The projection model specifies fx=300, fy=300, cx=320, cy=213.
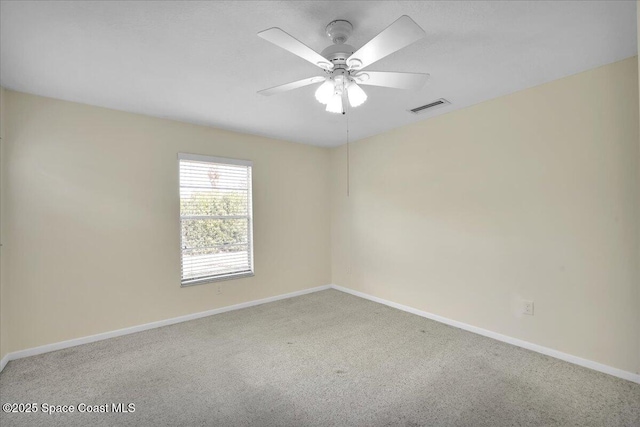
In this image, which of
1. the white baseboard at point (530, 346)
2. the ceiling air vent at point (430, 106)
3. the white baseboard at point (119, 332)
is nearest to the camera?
the white baseboard at point (530, 346)

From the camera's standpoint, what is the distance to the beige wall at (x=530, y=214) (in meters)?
2.34

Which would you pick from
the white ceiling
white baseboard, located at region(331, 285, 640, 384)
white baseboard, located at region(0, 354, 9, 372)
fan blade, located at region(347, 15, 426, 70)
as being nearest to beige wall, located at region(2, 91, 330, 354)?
white baseboard, located at region(0, 354, 9, 372)

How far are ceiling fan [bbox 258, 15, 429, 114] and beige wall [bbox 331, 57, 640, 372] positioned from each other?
157 cm

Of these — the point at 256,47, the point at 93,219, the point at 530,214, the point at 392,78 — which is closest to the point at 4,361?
the point at 93,219

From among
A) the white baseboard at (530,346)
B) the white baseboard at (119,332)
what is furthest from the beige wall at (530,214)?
the white baseboard at (119,332)

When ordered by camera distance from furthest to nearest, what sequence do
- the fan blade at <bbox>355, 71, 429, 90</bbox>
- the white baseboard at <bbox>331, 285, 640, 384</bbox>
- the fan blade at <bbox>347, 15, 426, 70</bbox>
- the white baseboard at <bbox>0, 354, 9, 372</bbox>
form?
1. the white baseboard at <bbox>0, 354, 9, 372</bbox>
2. the white baseboard at <bbox>331, 285, 640, 384</bbox>
3. the fan blade at <bbox>355, 71, 429, 90</bbox>
4. the fan blade at <bbox>347, 15, 426, 70</bbox>

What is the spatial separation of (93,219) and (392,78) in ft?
10.4

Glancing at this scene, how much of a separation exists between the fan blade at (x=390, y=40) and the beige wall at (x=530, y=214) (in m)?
1.97

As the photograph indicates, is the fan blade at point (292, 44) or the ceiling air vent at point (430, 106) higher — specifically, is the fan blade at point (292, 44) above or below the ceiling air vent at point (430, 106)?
below

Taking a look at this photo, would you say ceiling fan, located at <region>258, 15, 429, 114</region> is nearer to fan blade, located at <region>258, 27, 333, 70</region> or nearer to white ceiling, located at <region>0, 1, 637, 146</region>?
fan blade, located at <region>258, 27, 333, 70</region>

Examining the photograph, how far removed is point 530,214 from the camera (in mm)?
2811

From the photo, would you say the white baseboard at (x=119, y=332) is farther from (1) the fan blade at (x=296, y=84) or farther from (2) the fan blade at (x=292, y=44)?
(2) the fan blade at (x=292, y=44)

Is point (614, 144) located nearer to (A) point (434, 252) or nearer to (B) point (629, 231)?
(B) point (629, 231)

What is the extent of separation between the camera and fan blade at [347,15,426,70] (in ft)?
4.57
